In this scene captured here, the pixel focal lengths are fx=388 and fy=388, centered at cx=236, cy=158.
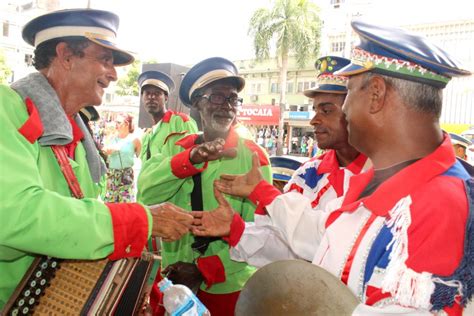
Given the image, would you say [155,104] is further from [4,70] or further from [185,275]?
[4,70]

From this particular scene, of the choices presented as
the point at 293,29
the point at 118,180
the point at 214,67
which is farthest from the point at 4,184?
the point at 293,29

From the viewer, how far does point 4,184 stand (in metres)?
1.62

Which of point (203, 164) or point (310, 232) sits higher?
point (203, 164)

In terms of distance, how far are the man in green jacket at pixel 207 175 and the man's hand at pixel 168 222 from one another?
2.62 ft

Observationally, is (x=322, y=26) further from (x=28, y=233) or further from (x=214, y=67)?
(x=28, y=233)

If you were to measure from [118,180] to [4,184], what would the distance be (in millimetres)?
5579

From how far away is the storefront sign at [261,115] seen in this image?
38.0 m

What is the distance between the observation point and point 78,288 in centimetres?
173

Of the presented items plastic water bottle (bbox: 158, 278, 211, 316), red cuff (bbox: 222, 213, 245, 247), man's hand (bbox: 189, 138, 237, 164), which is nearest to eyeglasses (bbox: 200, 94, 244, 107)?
man's hand (bbox: 189, 138, 237, 164)

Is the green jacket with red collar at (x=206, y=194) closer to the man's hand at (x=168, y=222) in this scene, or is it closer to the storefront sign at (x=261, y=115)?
the man's hand at (x=168, y=222)

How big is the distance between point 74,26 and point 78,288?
1.45 metres

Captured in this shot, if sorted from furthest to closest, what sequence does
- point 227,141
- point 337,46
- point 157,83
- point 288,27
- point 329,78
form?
point 337,46 < point 288,27 < point 157,83 < point 227,141 < point 329,78

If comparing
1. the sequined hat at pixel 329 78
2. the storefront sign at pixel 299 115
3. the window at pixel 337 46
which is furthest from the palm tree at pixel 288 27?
the sequined hat at pixel 329 78

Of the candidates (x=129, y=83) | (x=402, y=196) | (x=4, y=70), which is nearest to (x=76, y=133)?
(x=402, y=196)
